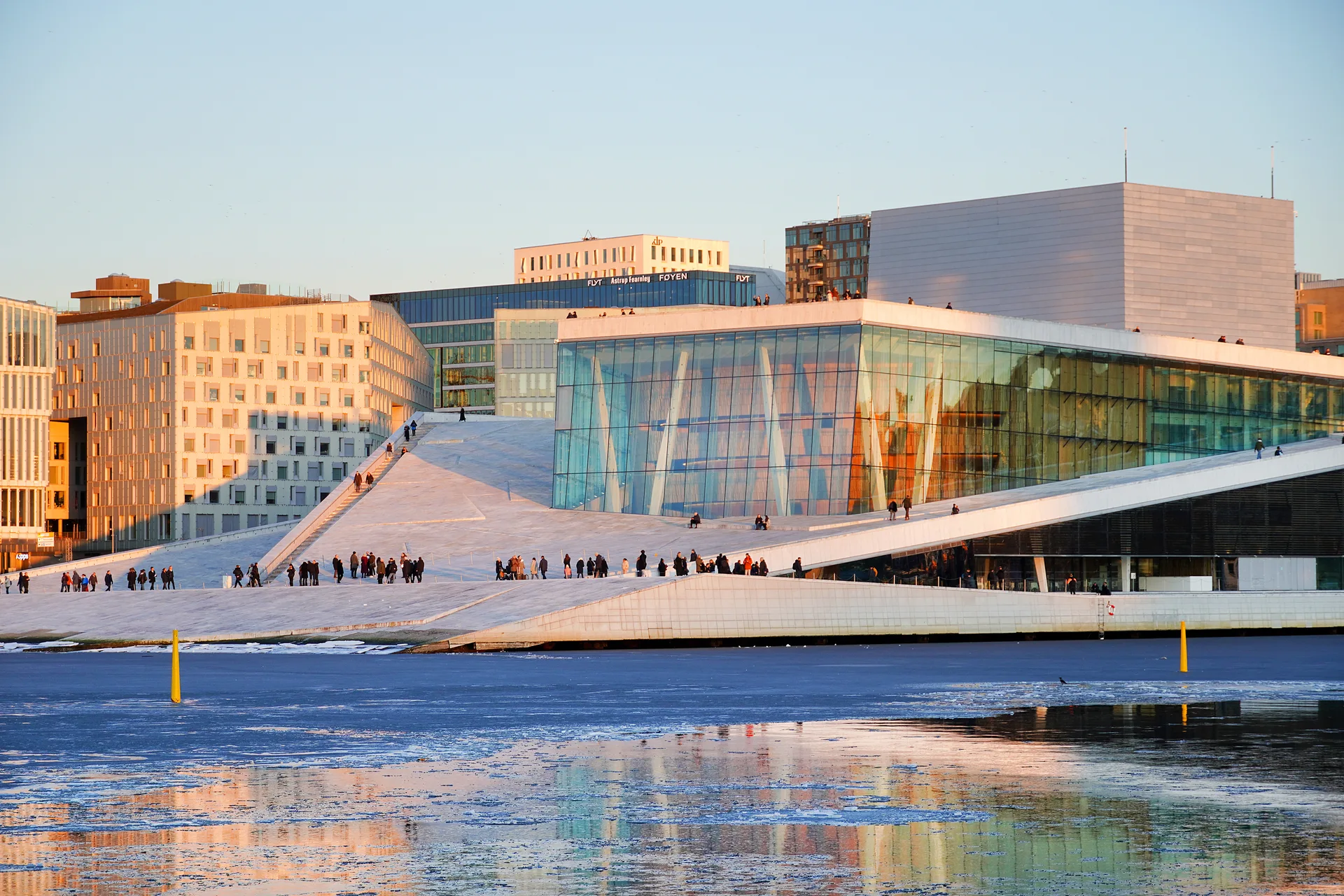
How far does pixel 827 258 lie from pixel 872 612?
12752cm

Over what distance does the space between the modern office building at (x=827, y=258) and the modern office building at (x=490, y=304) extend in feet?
39.3

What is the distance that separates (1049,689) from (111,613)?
32.5 m

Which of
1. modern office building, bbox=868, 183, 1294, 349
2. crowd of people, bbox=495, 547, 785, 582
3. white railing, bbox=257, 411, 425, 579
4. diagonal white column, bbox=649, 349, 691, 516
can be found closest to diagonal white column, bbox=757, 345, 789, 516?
diagonal white column, bbox=649, 349, 691, 516

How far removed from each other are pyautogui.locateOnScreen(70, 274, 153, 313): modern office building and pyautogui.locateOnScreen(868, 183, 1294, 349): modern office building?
220ft

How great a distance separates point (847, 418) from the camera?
61594 millimetres

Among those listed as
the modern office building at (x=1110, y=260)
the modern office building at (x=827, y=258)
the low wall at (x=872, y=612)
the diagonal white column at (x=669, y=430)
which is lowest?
the low wall at (x=872, y=612)

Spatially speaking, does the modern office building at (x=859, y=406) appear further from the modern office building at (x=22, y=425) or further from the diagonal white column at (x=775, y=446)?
the modern office building at (x=22, y=425)

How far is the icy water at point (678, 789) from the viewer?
10.3 meters

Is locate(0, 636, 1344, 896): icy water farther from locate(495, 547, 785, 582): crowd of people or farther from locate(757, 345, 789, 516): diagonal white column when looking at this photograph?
locate(757, 345, 789, 516): diagonal white column

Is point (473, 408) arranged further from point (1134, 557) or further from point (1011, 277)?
point (1134, 557)

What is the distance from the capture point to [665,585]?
148ft

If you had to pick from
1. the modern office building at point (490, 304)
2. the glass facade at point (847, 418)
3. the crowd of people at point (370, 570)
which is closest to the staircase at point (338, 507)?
the crowd of people at point (370, 570)

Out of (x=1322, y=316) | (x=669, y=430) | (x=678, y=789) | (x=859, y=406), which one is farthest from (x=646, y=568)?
(x=1322, y=316)

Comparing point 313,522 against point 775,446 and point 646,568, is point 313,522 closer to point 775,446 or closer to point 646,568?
point 775,446
